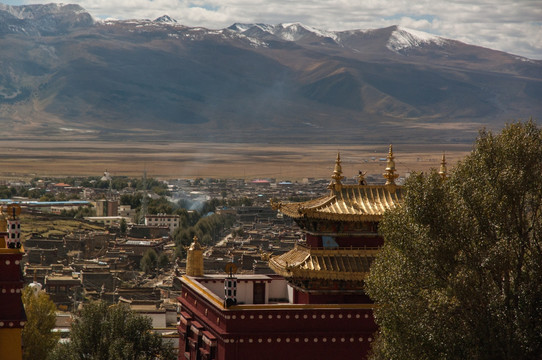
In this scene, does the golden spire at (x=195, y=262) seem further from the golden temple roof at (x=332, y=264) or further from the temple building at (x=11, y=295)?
the temple building at (x=11, y=295)

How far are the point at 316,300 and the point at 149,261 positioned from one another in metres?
83.2

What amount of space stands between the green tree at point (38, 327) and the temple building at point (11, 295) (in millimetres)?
17021

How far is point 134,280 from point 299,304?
233ft

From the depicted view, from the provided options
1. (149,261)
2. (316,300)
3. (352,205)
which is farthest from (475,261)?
(149,261)

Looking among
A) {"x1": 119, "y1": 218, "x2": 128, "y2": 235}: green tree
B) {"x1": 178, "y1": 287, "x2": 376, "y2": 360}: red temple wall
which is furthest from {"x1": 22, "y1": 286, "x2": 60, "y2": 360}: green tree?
{"x1": 119, "y1": 218, "x2": 128, "y2": 235}: green tree

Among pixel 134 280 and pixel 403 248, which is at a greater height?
pixel 403 248

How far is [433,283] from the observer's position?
1020 inches

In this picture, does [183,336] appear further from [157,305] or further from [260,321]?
[157,305]

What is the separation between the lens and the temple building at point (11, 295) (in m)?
29.6

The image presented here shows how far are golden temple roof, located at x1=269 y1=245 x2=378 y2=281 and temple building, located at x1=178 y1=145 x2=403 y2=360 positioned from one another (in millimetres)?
24

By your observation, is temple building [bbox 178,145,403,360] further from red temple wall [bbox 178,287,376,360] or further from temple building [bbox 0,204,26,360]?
temple building [bbox 0,204,26,360]

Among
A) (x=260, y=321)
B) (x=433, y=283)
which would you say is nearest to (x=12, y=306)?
(x=260, y=321)

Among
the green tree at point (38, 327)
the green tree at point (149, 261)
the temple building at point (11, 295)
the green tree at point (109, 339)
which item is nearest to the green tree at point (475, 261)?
the temple building at point (11, 295)

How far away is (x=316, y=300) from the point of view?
106 ft
